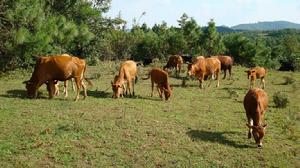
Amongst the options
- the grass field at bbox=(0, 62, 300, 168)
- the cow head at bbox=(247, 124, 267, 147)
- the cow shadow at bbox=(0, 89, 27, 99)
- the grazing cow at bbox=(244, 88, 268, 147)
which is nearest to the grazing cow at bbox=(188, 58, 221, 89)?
the grass field at bbox=(0, 62, 300, 168)

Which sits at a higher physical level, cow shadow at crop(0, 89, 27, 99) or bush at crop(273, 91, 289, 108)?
cow shadow at crop(0, 89, 27, 99)

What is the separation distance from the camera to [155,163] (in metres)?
11.5

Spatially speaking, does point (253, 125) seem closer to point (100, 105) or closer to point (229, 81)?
point (100, 105)

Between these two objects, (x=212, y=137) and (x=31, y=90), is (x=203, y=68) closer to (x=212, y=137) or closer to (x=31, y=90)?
(x=31, y=90)

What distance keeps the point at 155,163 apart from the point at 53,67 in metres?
7.24

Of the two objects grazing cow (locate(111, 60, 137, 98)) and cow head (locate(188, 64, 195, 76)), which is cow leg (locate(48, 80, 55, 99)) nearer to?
grazing cow (locate(111, 60, 137, 98))

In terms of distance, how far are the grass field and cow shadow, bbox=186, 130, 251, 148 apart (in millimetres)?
32

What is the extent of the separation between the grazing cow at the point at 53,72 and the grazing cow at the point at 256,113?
6.80 metres

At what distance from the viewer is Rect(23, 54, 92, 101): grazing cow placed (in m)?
16.9

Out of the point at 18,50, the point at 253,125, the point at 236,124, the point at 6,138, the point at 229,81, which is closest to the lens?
the point at 6,138

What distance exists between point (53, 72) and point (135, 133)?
5.32 m

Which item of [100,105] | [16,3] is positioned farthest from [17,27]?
[100,105]

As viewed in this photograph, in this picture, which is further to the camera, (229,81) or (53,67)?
(229,81)

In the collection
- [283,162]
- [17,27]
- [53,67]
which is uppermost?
[17,27]
